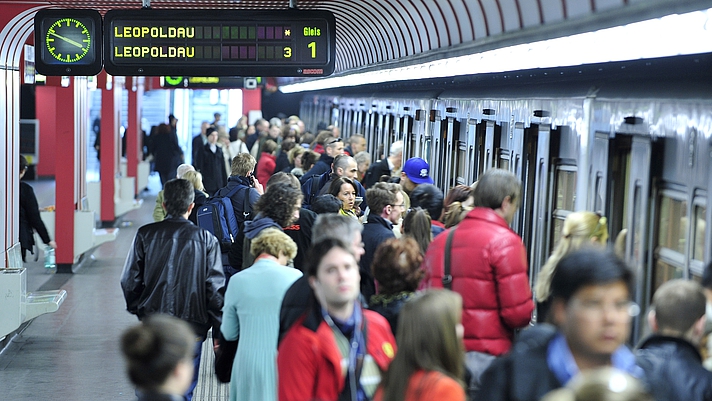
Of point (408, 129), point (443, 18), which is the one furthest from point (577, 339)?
point (408, 129)

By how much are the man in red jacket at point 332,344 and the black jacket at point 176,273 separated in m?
2.59

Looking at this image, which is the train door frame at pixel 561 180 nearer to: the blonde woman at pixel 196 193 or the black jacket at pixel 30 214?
the blonde woman at pixel 196 193

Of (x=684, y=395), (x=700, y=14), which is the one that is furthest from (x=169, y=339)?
(x=700, y=14)

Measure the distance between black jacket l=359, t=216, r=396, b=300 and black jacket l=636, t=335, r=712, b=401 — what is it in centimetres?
221

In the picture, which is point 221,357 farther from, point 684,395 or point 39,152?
point 39,152

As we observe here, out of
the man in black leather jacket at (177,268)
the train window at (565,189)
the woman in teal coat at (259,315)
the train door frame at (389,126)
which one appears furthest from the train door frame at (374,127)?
the woman in teal coat at (259,315)

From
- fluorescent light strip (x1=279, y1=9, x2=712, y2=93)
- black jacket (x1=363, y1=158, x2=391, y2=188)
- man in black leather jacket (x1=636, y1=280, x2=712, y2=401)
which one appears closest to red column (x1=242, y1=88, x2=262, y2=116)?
black jacket (x1=363, y1=158, x2=391, y2=188)

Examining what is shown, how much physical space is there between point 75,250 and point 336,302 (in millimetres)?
10479

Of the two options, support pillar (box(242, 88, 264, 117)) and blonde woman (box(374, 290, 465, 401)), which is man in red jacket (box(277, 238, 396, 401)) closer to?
blonde woman (box(374, 290, 465, 401))

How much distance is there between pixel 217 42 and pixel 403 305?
587 centimetres

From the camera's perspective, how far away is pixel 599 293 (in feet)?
8.95

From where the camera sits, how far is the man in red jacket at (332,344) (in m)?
3.49

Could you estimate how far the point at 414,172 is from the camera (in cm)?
838

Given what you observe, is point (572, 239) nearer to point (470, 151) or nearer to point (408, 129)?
point (470, 151)
